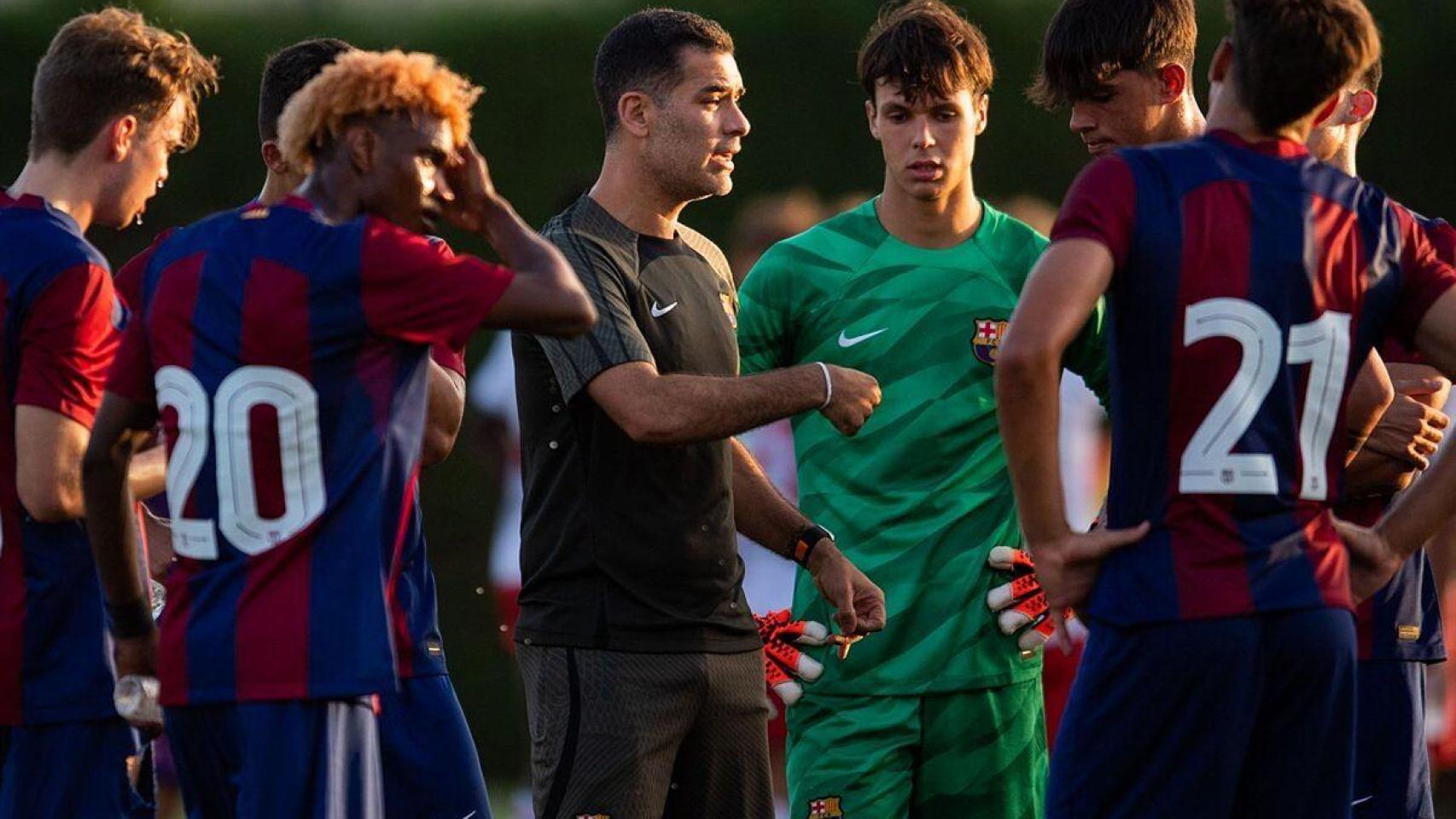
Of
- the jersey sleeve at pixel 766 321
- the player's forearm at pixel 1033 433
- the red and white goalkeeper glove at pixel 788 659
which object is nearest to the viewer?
the player's forearm at pixel 1033 433

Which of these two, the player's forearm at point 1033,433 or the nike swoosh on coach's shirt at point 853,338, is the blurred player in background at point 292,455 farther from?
the nike swoosh on coach's shirt at point 853,338

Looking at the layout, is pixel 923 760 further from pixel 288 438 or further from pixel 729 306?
pixel 288 438

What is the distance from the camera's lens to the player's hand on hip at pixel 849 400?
4742 millimetres

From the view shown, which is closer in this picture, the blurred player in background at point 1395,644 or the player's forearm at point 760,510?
the blurred player in background at point 1395,644

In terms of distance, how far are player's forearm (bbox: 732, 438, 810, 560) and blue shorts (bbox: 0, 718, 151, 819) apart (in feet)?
5.09

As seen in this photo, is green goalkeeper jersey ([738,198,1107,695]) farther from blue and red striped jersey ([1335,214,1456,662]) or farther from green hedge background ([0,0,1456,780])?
green hedge background ([0,0,1456,780])

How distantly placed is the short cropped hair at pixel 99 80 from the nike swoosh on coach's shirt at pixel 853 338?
1.68 meters

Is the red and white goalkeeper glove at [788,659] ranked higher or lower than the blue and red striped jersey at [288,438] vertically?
lower

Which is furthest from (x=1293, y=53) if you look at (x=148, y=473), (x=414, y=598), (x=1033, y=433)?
(x=148, y=473)

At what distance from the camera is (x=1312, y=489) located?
12.9ft

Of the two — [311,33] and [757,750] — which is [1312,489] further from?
[311,33]

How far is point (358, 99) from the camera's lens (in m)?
4.00

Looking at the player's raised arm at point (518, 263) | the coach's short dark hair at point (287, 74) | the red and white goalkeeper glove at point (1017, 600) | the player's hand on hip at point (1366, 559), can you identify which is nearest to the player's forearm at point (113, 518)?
the player's raised arm at point (518, 263)

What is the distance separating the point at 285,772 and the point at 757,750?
149 centimetres
